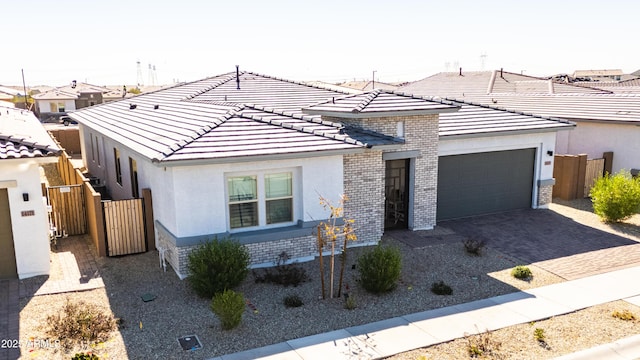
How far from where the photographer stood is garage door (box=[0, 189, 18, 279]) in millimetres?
11953

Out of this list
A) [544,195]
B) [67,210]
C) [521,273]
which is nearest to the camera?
[521,273]

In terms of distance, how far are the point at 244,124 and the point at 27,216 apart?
5603 mm

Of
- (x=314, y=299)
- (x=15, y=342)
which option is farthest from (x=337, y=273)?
(x=15, y=342)

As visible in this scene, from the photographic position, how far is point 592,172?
852 inches

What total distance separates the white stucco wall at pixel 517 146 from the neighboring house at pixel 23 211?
37.6 ft

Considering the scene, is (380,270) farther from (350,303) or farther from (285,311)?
(285,311)

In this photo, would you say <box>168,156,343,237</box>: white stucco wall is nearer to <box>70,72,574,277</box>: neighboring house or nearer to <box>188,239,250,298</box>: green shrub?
<box>70,72,574,277</box>: neighboring house

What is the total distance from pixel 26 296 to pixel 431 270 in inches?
367

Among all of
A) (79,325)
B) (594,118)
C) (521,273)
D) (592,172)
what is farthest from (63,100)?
(521,273)

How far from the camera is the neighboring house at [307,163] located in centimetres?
1252

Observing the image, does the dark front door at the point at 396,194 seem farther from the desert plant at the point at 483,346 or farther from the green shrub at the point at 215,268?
the desert plant at the point at 483,346

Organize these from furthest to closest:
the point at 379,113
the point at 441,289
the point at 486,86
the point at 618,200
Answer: the point at 486,86 → the point at 618,200 → the point at 379,113 → the point at 441,289

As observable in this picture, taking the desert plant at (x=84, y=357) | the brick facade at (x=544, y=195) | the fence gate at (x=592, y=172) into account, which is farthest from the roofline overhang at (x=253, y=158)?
the fence gate at (x=592, y=172)

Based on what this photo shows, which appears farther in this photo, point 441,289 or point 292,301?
point 441,289
